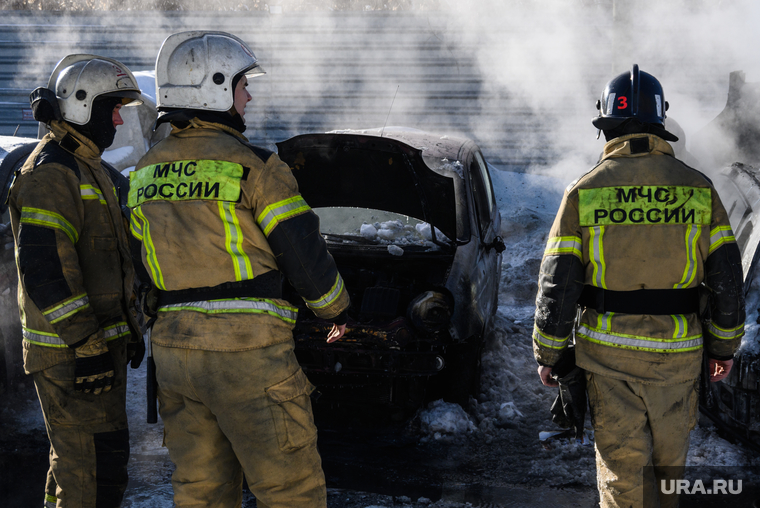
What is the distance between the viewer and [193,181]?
224cm

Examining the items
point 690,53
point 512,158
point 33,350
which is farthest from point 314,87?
point 33,350

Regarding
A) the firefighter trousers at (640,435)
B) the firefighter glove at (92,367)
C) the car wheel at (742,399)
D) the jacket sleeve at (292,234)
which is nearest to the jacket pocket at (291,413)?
the jacket sleeve at (292,234)

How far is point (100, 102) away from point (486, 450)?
115 inches

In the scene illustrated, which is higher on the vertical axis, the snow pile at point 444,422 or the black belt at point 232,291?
the black belt at point 232,291

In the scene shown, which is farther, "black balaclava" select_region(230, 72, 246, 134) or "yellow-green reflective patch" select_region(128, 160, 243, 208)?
"black balaclava" select_region(230, 72, 246, 134)

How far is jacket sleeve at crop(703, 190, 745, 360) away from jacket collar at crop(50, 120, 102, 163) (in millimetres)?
2672

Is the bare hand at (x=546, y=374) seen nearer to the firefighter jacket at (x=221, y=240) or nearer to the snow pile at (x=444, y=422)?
the firefighter jacket at (x=221, y=240)

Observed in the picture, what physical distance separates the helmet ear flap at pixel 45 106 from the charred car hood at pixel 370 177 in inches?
75.8

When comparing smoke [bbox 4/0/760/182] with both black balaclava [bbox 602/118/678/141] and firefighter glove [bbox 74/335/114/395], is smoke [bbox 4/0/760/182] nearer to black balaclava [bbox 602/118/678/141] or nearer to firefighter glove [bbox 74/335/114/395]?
black balaclava [bbox 602/118/678/141]

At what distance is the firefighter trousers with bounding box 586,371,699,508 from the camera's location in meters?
2.46

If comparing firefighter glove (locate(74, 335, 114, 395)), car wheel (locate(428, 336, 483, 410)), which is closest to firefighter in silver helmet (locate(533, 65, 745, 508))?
car wheel (locate(428, 336, 483, 410))

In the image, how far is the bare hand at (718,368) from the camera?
259 centimetres

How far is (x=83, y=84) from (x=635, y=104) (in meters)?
2.41

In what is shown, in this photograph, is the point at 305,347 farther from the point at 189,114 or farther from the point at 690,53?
the point at 690,53
